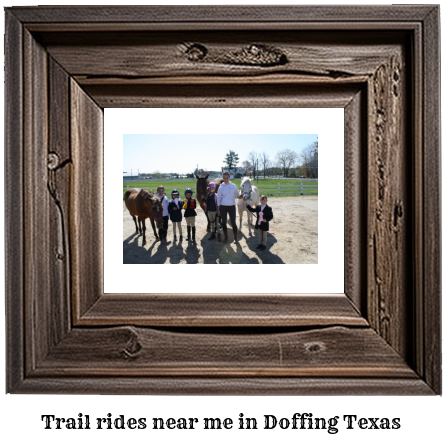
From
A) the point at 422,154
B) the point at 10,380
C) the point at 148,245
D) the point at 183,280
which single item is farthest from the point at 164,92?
the point at 10,380

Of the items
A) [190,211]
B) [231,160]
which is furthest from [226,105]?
[190,211]

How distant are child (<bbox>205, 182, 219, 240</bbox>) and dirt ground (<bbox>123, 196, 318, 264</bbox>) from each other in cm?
2

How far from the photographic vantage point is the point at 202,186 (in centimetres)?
132

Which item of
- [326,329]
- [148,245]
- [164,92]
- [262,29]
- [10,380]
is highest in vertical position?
[262,29]

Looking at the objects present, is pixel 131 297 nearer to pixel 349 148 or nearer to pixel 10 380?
pixel 10 380

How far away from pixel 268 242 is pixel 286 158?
0.31 meters

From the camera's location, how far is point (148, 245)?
133cm

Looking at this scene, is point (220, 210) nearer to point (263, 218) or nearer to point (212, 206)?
point (212, 206)

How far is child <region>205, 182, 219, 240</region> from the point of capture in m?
1.32

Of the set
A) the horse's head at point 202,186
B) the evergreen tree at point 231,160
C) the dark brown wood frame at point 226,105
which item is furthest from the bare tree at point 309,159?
the horse's head at point 202,186

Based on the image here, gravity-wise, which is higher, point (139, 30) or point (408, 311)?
point (139, 30)

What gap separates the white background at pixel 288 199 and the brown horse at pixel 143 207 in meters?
0.04

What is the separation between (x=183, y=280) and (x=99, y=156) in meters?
0.55

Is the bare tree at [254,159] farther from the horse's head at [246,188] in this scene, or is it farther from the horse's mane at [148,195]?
the horse's mane at [148,195]
